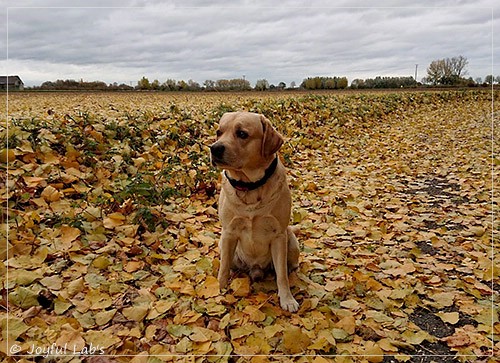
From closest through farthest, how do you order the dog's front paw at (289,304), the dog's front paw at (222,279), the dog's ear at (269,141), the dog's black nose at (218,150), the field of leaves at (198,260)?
the field of leaves at (198,260) → the dog's black nose at (218,150) → the dog's ear at (269,141) → the dog's front paw at (289,304) → the dog's front paw at (222,279)

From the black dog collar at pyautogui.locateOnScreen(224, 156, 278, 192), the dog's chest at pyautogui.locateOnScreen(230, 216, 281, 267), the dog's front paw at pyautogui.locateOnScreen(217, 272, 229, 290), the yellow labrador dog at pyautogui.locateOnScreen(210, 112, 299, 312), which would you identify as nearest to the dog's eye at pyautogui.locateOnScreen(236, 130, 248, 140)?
the yellow labrador dog at pyautogui.locateOnScreen(210, 112, 299, 312)

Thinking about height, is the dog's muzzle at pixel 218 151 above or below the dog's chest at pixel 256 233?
above

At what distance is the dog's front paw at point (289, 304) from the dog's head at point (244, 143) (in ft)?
→ 3.54

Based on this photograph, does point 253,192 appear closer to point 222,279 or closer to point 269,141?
point 269,141

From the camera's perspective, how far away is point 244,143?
284 centimetres

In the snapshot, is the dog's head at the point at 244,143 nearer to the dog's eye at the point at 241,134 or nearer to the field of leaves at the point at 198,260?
the dog's eye at the point at 241,134

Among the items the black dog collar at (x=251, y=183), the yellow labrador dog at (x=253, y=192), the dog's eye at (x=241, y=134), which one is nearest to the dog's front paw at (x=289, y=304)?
the yellow labrador dog at (x=253, y=192)

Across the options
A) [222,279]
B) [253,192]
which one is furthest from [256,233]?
[222,279]

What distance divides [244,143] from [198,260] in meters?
1.40

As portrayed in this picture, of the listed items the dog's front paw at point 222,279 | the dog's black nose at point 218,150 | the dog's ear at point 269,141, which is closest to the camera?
the dog's black nose at point 218,150

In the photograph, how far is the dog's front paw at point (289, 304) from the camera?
2.98 metres

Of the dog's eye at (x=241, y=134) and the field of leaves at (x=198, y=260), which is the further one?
the dog's eye at (x=241, y=134)

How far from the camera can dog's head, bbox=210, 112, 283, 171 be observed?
9.03 ft

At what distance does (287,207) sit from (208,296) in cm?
96
